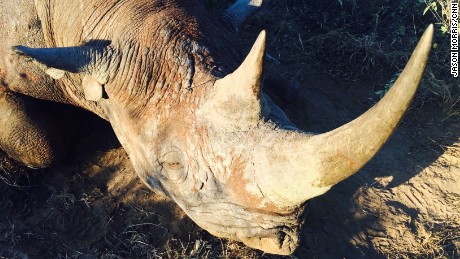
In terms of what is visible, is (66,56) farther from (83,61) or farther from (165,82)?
(165,82)

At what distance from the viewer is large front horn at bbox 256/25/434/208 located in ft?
8.25

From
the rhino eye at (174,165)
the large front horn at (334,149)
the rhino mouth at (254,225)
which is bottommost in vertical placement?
the rhino mouth at (254,225)

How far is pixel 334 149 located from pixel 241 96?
0.78 m

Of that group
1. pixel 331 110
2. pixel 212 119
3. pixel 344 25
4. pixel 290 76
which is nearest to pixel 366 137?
pixel 212 119

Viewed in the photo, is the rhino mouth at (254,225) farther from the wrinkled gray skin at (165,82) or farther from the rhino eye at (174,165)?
the rhino eye at (174,165)

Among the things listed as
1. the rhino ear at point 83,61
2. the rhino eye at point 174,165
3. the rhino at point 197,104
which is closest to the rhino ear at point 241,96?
the rhino at point 197,104

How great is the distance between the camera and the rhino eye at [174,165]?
380 centimetres

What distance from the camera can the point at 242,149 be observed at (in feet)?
11.1

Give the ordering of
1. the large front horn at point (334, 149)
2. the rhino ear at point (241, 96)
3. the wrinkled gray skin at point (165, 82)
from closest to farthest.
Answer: the large front horn at point (334, 149)
the rhino ear at point (241, 96)
the wrinkled gray skin at point (165, 82)

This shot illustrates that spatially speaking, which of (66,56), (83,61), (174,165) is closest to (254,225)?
(174,165)

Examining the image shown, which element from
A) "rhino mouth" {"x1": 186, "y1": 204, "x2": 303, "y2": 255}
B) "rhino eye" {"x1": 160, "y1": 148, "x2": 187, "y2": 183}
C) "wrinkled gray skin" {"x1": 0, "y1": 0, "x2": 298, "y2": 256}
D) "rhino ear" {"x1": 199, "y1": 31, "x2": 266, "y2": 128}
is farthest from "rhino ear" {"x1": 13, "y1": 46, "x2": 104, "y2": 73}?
"rhino mouth" {"x1": 186, "y1": 204, "x2": 303, "y2": 255}

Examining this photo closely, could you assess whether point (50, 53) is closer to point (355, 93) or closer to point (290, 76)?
point (290, 76)

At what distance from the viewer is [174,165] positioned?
3.90 meters

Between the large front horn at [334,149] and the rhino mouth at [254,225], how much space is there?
0.26 metres
